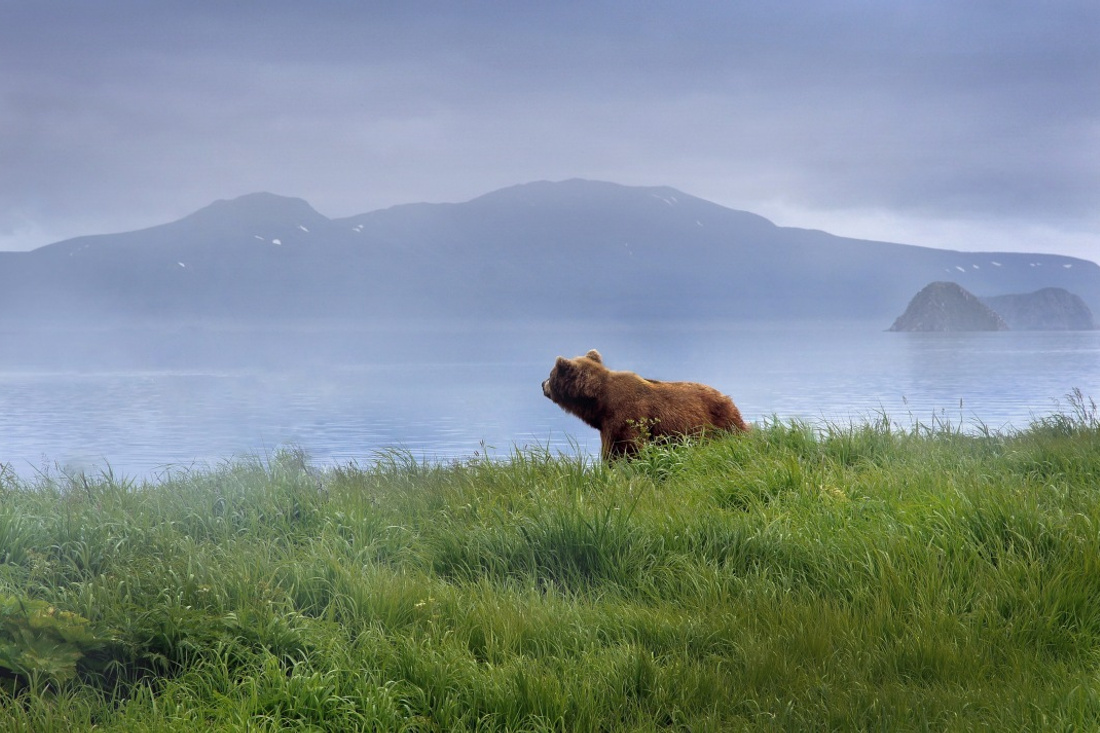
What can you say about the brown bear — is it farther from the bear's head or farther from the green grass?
the green grass

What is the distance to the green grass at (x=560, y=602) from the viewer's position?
374cm

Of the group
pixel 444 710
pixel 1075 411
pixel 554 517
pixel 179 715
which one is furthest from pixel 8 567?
pixel 1075 411

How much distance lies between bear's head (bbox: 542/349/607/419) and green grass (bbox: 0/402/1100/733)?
1748mm

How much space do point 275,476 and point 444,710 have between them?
3.53m

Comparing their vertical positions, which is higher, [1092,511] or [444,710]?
[1092,511]

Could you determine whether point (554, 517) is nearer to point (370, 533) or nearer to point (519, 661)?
point (370, 533)

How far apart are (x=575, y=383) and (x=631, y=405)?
62cm

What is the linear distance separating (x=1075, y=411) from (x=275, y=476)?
8.81m

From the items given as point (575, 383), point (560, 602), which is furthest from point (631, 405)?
point (560, 602)

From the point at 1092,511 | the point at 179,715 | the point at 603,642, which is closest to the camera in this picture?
the point at 179,715

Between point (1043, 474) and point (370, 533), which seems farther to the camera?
point (1043, 474)

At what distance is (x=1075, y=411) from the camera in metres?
10.4

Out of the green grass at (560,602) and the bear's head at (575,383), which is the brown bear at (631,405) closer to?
the bear's head at (575,383)

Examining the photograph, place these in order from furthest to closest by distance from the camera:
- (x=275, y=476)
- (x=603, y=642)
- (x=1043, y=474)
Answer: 1. (x=1043, y=474)
2. (x=275, y=476)
3. (x=603, y=642)
